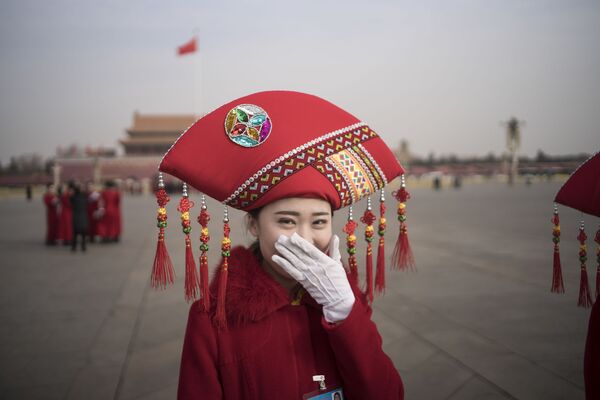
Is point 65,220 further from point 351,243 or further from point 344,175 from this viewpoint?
point 344,175

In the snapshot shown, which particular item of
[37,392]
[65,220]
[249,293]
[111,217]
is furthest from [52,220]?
[249,293]

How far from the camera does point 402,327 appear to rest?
153 inches

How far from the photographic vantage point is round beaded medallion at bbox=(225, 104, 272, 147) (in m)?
1.30

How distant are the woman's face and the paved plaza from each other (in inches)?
74.2

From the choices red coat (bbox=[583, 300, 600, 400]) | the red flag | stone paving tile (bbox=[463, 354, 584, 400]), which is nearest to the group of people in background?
stone paving tile (bbox=[463, 354, 584, 400])

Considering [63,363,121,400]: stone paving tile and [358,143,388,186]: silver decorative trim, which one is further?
[63,363,121,400]: stone paving tile

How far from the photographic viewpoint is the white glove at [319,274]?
128 centimetres

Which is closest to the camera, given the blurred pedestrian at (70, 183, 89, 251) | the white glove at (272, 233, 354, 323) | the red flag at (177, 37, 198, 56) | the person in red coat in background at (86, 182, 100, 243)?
the white glove at (272, 233, 354, 323)

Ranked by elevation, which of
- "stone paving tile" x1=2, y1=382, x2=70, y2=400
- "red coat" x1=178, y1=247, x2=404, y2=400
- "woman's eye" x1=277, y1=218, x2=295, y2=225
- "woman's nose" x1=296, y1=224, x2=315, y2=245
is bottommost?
"stone paving tile" x1=2, y1=382, x2=70, y2=400

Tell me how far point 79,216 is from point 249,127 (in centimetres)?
823

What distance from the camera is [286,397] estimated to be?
1.32 m

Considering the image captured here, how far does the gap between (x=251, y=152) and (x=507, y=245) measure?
739 cm

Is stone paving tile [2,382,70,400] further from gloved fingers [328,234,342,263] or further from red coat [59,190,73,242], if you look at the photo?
red coat [59,190,73,242]

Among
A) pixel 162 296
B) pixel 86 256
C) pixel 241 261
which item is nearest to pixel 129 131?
pixel 86 256
